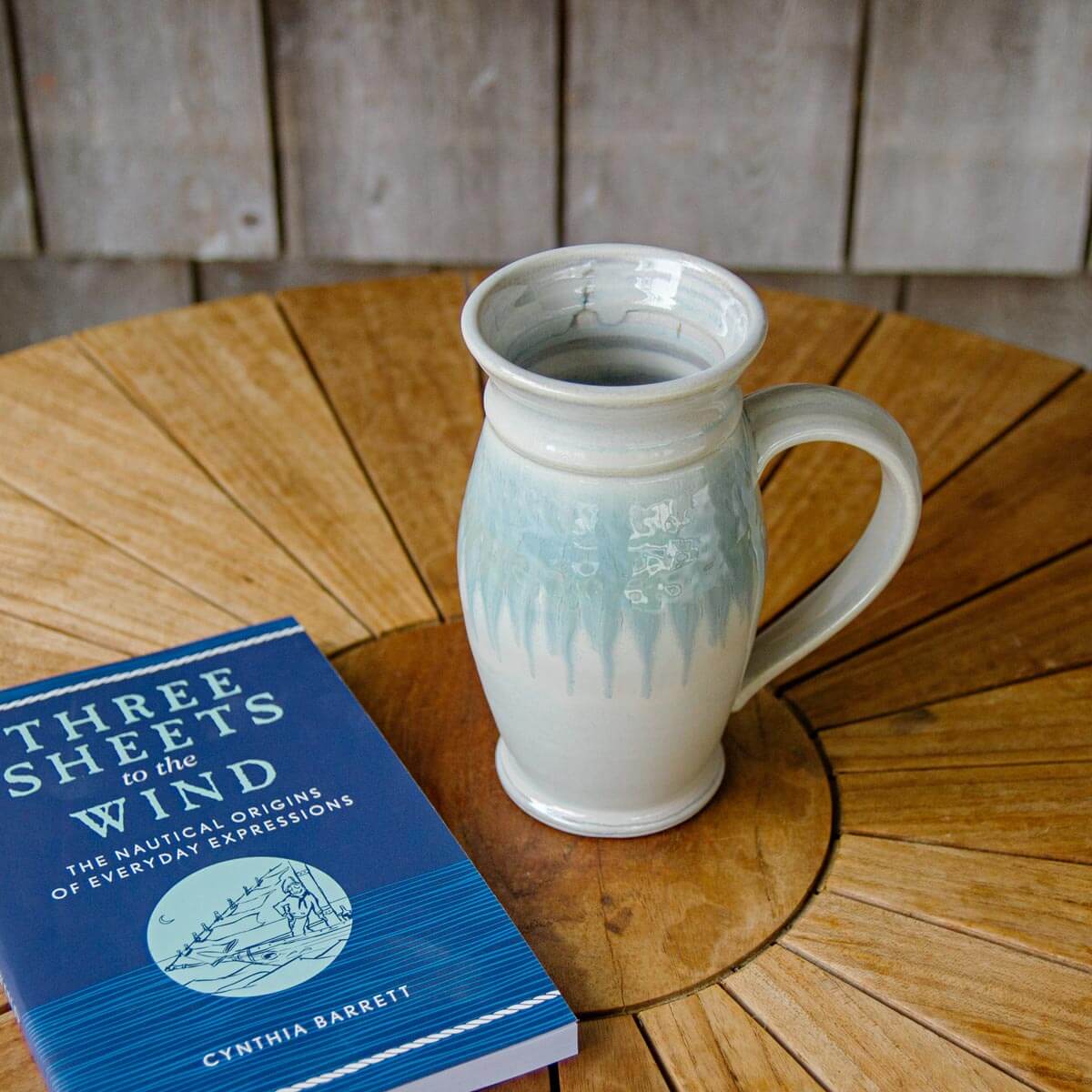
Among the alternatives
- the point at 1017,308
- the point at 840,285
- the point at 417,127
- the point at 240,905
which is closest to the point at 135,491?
the point at 240,905

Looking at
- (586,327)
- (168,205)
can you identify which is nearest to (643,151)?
(168,205)

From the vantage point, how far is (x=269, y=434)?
2.88 ft

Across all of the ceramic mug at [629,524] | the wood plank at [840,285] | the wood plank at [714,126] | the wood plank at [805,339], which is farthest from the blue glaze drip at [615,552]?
the wood plank at [840,285]

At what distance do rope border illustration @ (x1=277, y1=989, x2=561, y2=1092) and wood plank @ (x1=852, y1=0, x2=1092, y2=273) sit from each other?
114 cm

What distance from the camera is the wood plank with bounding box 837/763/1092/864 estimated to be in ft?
1.97

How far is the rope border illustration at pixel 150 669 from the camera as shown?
63 centimetres

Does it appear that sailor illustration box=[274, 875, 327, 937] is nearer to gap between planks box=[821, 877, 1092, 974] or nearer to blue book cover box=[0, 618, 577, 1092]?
blue book cover box=[0, 618, 577, 1092]

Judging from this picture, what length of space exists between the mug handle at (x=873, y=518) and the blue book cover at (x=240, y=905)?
0.57ft

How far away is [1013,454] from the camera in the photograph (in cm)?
88

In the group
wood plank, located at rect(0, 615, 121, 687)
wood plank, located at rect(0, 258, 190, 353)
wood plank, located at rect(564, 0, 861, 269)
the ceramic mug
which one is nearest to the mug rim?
the ceramic mug

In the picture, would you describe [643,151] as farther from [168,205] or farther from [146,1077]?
[146,1077]

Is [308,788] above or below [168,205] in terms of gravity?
above

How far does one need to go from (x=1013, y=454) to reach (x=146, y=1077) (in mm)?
661

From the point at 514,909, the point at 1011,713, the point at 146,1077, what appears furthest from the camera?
the point at 1011,713
